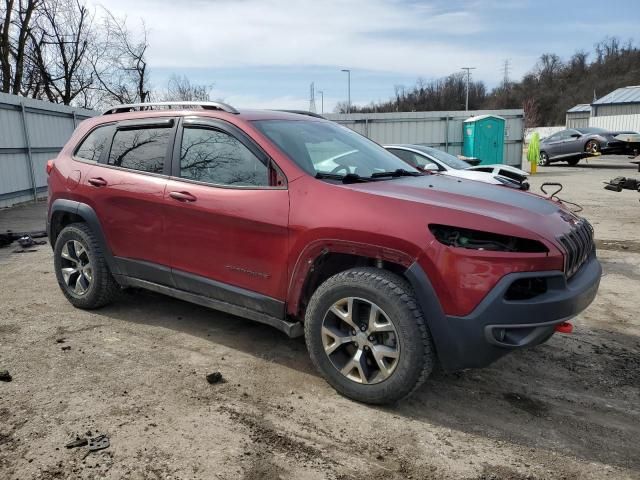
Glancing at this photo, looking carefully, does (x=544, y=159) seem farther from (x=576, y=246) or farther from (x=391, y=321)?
(x=391, y=321)

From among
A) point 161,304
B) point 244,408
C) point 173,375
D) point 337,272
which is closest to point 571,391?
point 337,272

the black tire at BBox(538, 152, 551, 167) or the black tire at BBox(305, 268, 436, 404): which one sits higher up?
the black tire at BBox(305, 268, 436, 404)

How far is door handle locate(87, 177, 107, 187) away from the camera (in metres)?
Answer: 4.34

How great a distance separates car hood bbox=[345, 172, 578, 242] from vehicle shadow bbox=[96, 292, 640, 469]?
1076 mm

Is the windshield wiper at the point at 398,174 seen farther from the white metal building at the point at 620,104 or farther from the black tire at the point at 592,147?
the white metal building at the point at 620,104

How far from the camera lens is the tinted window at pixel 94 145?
4598 millimetres

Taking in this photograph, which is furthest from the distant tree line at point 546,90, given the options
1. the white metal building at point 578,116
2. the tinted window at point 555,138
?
the tinted window at point 555,138

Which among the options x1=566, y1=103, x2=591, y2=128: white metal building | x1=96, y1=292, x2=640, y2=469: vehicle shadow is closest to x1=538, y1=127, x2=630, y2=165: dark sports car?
x1=96, y1=292, x2=640, y2=469: vehicle shadow

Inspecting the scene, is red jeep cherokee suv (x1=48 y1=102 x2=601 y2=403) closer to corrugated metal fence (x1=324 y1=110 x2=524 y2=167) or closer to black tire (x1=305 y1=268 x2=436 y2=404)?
black tire (x1=305 y1=268 x2=436 y2=404)

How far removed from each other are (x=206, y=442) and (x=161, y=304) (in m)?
2.48

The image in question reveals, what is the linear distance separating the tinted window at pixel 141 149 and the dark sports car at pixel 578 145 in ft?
75.1

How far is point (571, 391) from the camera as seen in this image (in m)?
3.36

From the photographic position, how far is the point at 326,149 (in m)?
3.81

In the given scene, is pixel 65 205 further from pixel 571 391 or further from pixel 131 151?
pixel 571 391
